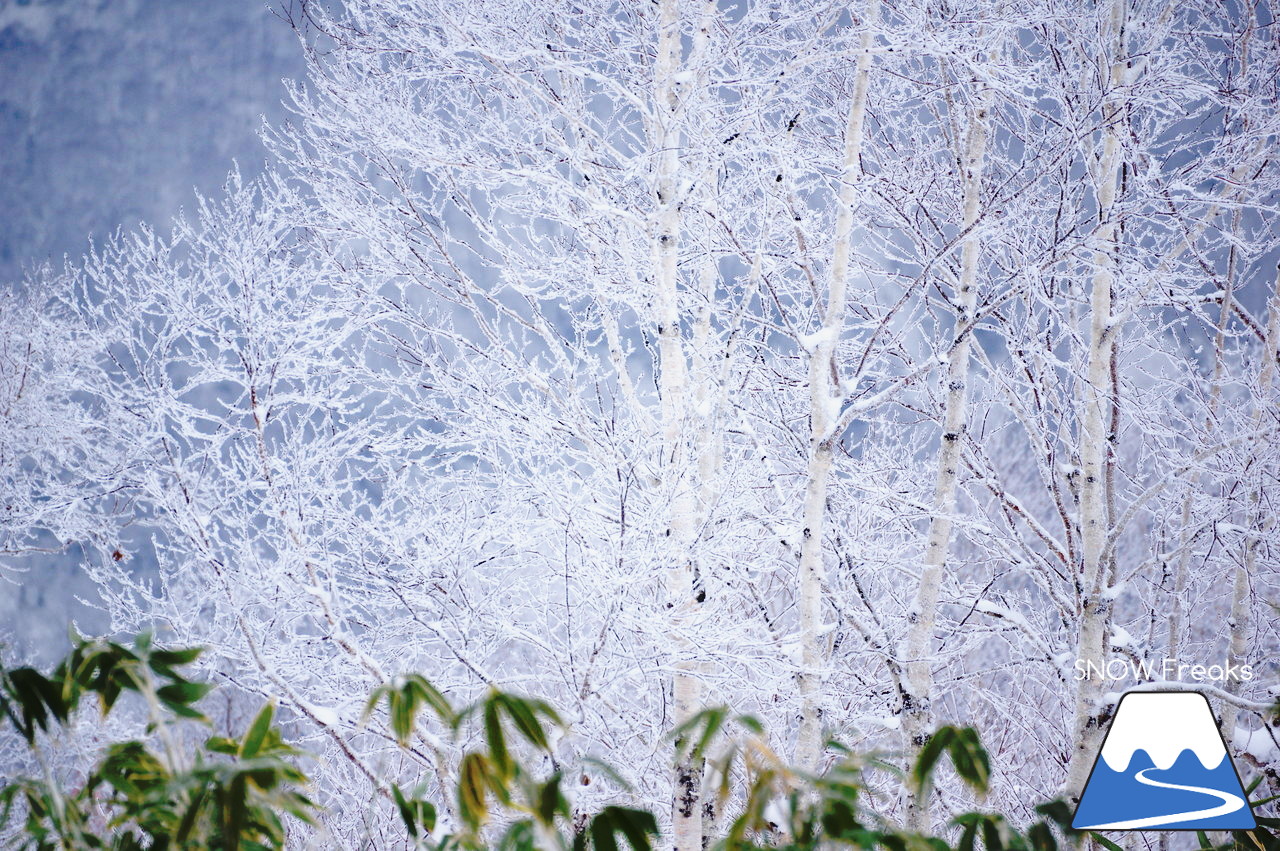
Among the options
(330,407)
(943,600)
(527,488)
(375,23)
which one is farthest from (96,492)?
(943,600)

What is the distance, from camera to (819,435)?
3436mm

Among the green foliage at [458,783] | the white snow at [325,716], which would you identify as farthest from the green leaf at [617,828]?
the white snow at [325,716]

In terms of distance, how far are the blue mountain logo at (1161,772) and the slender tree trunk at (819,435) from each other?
6.99 feet

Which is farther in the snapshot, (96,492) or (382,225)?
(382,225)

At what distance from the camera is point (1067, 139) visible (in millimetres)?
3107

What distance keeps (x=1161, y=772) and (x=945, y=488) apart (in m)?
2.67

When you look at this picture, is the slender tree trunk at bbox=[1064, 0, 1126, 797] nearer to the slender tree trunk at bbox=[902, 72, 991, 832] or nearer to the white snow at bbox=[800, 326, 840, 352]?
the slender tree trunk at bbox=[902, 72, 991, 832]

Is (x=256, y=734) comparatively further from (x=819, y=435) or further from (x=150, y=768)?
(x=819, y=435)

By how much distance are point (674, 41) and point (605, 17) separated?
13.4 inches

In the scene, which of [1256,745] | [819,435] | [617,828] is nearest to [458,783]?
[617,828]

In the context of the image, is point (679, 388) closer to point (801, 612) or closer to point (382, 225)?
point (801, 612)

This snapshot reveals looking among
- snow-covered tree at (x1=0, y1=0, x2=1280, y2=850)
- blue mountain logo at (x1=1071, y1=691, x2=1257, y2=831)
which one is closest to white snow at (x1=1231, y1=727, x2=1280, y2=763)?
snow-covered tree at (x1=0, y1=0, x2=1280, y2=850)

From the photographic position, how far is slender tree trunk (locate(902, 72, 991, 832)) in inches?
147

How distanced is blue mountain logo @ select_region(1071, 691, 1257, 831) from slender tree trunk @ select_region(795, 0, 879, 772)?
2.13 meters
